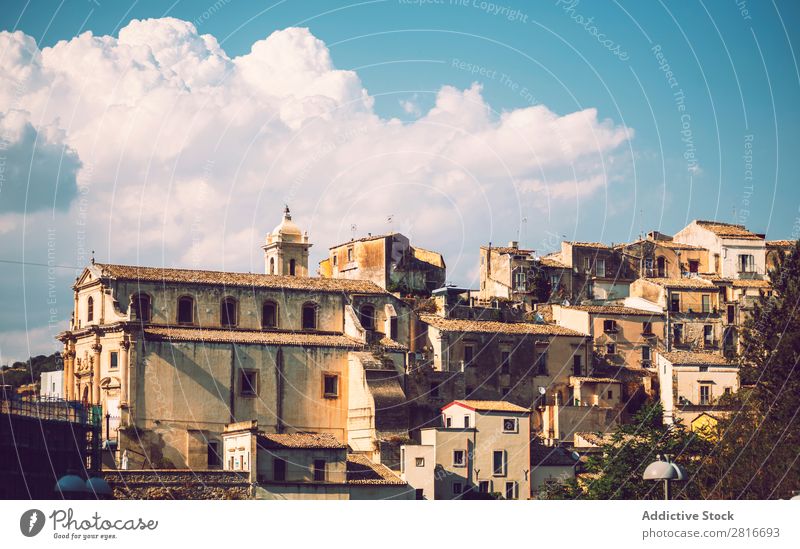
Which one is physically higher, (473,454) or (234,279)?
(234,279)

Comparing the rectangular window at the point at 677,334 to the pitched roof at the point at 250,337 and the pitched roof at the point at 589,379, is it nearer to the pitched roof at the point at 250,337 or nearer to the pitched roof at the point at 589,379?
the pitched roof at the point at 589,379

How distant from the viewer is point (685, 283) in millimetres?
65375

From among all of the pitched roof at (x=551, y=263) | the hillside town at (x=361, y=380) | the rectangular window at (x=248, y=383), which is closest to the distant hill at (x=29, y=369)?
the hillside town at (x=361, y=380)

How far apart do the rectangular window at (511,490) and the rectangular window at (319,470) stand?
683cm

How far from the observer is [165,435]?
50.9 meters

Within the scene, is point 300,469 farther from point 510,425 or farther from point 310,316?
point 310,316

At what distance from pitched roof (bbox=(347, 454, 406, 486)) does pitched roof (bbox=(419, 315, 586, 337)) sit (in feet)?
25.9

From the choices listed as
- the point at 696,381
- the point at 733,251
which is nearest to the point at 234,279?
the point at 696,381

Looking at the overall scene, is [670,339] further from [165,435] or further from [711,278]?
[165,435]

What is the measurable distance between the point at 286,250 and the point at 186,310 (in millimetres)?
12328

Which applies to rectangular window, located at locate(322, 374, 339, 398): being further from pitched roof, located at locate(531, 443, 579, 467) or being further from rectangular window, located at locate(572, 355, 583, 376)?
rectangular window, located at locate(572, 355, 583, 376)

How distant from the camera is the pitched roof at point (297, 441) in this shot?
48562 millimetres

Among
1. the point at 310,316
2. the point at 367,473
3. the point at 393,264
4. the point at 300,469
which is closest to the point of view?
the point at 300,469
